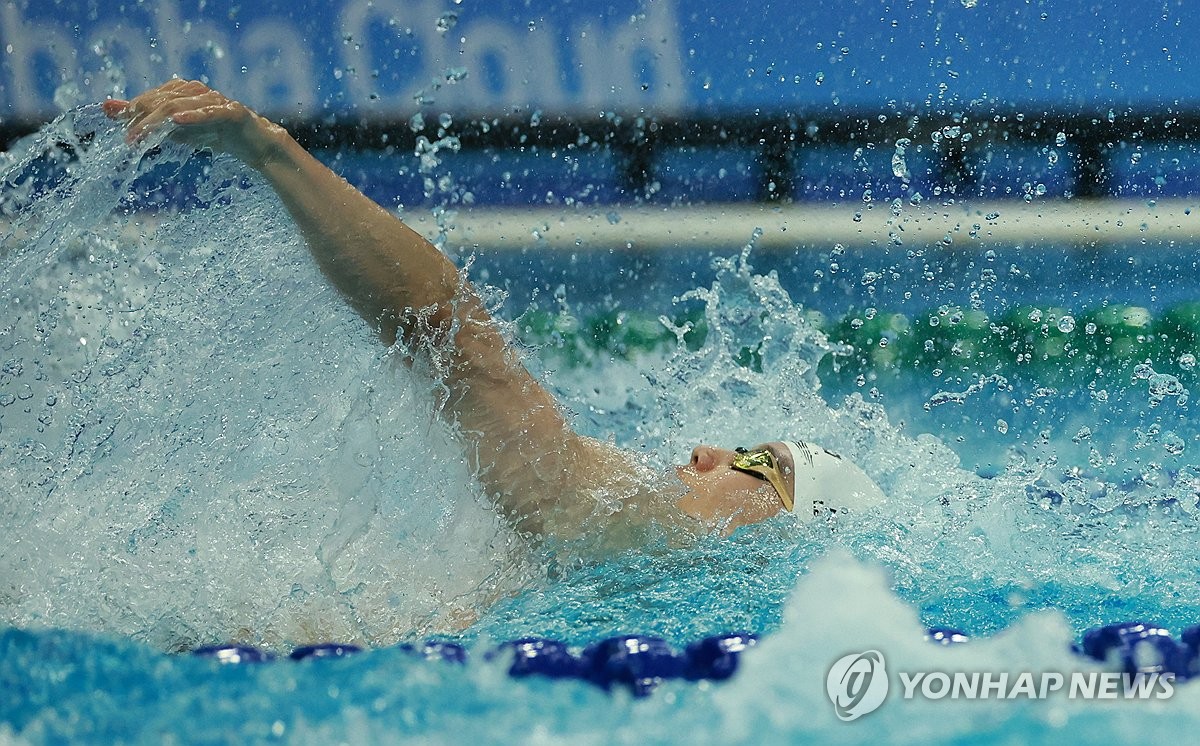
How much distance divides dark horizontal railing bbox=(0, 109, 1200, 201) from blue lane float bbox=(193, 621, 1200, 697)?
11.7 ft

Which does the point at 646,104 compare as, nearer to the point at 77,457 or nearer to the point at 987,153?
the point at 987,153

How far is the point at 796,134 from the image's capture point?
4.90 m

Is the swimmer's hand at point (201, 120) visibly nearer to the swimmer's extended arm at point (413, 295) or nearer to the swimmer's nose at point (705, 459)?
the swimmer's extended arm at point (413, 295)

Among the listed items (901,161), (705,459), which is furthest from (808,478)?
(901,161)

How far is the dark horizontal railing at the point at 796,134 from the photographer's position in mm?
4750

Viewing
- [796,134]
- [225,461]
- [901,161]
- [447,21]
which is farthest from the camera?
[796,134]

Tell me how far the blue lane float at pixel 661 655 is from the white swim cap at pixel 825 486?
50cm

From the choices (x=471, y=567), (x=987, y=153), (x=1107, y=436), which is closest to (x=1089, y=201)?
(x=987, y=153)

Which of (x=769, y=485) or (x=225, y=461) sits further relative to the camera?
(x=769, y=485)

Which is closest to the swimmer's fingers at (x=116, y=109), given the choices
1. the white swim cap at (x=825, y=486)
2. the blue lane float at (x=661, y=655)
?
the blue lane float at (x=661, y=655)

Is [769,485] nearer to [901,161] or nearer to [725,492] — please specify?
[725,492]

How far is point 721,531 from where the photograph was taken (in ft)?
5.82

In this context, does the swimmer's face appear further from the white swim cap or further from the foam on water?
the foam on water

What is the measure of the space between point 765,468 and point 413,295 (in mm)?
637
